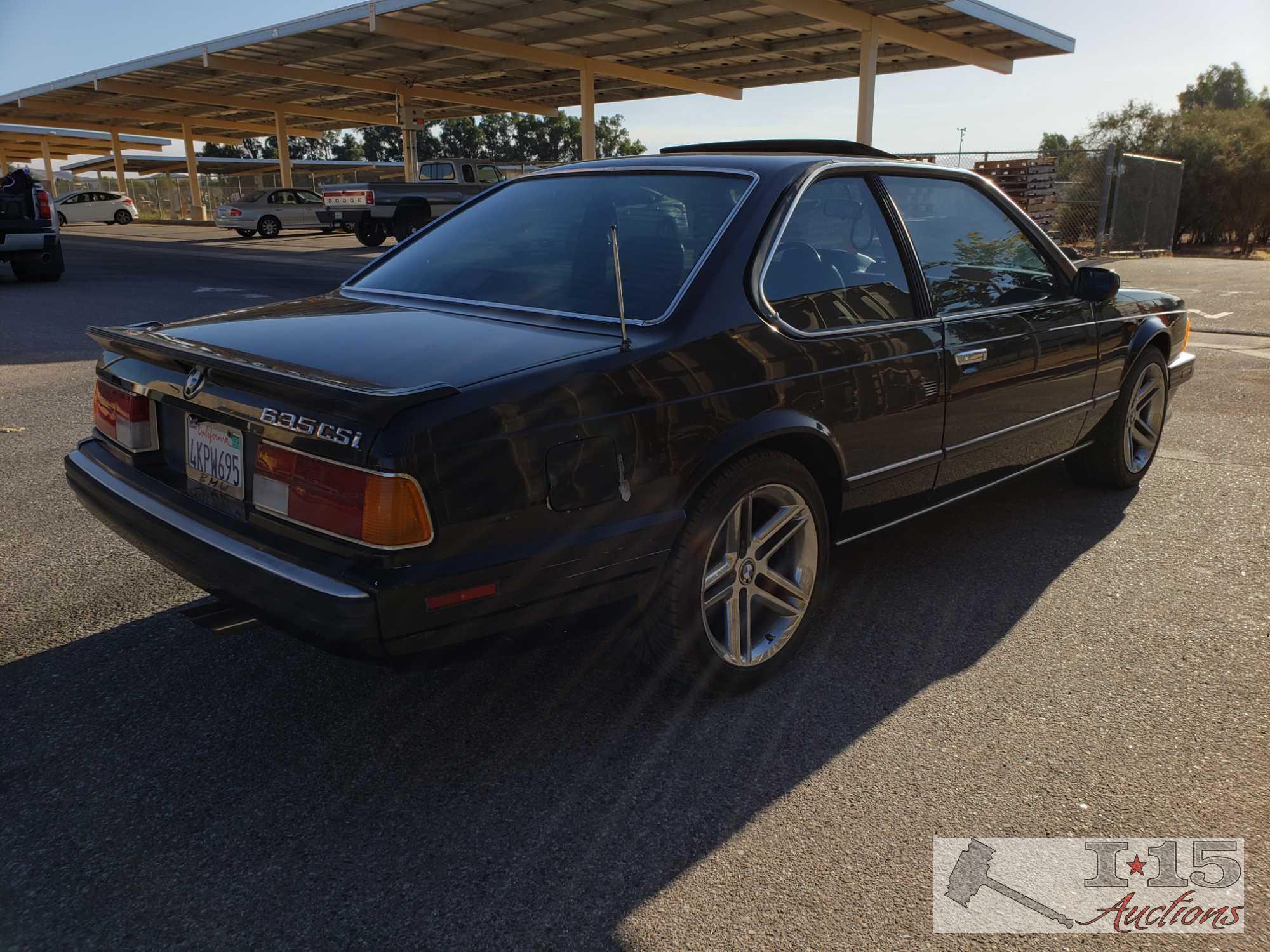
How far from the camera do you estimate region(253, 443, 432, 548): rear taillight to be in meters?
2.13

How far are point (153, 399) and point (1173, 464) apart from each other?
16.9 feet

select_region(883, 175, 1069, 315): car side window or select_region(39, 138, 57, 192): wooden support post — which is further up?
select_region(39, 138, 57, 192): wooden support post

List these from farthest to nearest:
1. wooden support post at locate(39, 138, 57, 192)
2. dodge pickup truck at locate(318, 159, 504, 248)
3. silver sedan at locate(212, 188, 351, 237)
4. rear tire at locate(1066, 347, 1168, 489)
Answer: wooden support post at locate(39, 138, 57, 192)
silver sedan at locate(212, 188, 351, 237)
dodge pickup truck at locate(318, 159, 504, 248)
rear tire at locate(1066, 347, 1168, 489)

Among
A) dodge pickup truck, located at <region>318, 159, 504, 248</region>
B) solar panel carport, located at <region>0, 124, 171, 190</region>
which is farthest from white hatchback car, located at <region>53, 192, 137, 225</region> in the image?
dodge pickup truck, located at <region>318, 159, 504, 248</region>

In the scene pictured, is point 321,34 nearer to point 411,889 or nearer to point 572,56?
point 572,56

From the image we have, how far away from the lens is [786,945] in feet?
6.45

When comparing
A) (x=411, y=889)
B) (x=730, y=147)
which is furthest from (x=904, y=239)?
(x=411, y=889)

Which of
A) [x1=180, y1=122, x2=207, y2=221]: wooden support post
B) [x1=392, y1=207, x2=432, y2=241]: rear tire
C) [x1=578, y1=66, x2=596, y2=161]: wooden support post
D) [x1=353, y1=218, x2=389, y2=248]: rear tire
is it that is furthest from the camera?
[x1=180, y1=122, x2=207, y2=221]: wooden support post

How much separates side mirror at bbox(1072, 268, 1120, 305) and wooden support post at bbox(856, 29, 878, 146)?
16.8 meters

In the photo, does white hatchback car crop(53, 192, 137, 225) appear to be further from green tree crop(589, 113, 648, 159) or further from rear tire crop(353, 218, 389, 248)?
green tree crop(589, 113, 648, 159)

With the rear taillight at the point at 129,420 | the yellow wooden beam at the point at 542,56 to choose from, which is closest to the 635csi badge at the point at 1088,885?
the rear taillight at the point at 129,420

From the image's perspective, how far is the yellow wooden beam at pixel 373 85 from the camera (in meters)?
26.9

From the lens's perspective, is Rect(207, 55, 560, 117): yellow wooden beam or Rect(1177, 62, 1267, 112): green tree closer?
Rect(207, 55, 560, 117): yellow wooden beam

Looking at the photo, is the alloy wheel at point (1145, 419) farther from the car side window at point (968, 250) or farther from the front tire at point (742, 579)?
the front tire at point (742, 579)
